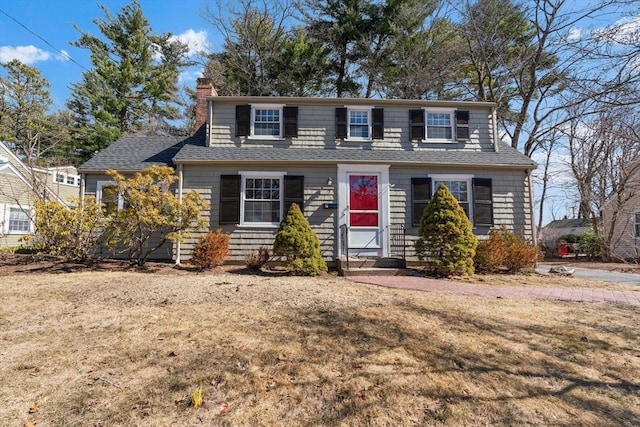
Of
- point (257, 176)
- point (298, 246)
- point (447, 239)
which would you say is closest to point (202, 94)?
point (257, 176)

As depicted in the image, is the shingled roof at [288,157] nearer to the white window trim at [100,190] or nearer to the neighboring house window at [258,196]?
the white window trim at [100,190]

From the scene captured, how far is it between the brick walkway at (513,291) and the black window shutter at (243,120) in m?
5.88

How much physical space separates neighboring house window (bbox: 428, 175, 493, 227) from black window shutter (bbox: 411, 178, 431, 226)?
28 centimetres

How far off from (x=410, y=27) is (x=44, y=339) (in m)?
20.4

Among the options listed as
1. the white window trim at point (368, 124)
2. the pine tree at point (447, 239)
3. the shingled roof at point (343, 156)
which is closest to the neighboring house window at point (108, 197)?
the shingled roof at point (343, 156)

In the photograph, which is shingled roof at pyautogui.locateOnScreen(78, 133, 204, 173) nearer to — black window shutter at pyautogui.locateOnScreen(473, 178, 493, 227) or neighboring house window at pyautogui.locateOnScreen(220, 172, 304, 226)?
neighboring house window at pyautogui.locateOnScreen(220, 172, 304, 226)

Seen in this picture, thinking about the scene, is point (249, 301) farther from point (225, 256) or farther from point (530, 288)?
point (530, 288)

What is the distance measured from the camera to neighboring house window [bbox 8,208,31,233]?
15.4 meters

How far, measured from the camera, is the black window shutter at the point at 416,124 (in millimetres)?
10891

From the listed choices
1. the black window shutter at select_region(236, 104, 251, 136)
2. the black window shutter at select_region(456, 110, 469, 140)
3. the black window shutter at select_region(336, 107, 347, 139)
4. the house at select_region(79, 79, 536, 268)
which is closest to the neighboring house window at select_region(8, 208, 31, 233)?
the house at select_region(79, 79, 536, 268)

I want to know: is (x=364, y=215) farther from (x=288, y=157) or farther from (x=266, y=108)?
(x=266, y=108)

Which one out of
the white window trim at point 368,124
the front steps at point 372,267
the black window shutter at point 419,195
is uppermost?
the white window trim at point 368,124

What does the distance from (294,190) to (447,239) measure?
431 centimetres

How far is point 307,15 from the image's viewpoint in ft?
64.8
